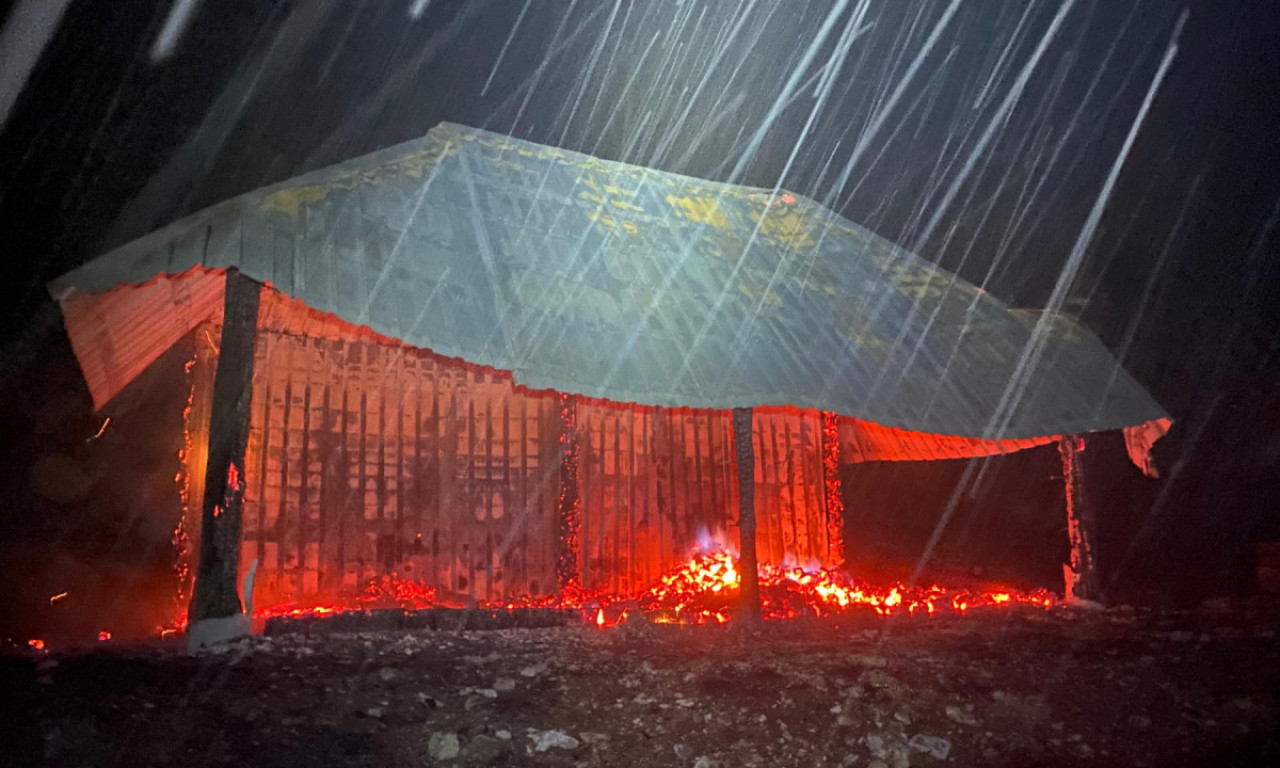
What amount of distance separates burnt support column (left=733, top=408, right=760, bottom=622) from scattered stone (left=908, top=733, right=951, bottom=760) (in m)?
2.70

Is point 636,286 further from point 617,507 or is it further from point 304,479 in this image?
point 304,479

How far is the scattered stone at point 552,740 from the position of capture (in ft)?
14.7

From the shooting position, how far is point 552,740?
4.53 m

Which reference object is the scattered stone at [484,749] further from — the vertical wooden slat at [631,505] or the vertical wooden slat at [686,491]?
the vertical wooden slat at [686,491]

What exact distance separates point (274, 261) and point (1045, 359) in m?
9.52

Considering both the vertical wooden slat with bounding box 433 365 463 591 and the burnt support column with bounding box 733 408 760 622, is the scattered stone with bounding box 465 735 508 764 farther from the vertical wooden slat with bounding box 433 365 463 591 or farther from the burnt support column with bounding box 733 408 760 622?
the vertical wooden slat with bounding box 433 365 463 591

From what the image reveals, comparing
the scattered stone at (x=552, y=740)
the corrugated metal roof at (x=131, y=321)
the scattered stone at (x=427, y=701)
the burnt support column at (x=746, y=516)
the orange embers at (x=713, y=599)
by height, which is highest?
the corrugated metal roof at (x=131, y=321)

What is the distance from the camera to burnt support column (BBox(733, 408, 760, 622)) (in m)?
7.61

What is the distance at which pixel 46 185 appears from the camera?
29.8 feet

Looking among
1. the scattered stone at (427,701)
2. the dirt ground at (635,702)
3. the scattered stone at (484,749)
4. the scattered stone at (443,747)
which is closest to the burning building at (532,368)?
the dirt ground at (635,702)

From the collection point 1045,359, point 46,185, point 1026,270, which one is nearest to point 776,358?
point 1045,359

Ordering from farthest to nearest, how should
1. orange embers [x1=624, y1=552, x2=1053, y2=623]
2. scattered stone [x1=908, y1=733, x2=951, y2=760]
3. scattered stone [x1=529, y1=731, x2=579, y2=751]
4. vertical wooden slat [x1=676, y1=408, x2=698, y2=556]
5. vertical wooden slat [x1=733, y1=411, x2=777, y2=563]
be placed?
vertical wooden slat [x1=733, y1=411, x2=777, y2=563]
vertical wooden slat [x1=676, y1=408, x2=698, y2=556]
orange embers [x1=624, y1=552, x2=1053, y2=623]
scattered stone [x1=908, y1=733, x2=951, y2=760]
scattered stone [x1=529, y1=731, x2=579, y2=751]

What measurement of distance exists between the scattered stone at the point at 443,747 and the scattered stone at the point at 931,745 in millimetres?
2871

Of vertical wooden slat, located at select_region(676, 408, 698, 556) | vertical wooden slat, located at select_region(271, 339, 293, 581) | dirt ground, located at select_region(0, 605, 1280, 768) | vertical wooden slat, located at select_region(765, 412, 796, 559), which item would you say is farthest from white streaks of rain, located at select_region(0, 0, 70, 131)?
vertical wooden slat, located at select_region(765, 412, 796, 559)
